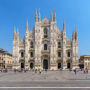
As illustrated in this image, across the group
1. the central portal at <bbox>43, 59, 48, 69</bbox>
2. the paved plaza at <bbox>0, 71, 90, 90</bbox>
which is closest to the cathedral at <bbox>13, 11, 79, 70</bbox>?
the central portal at <bbox>43, 59, 48, 69</bbox>

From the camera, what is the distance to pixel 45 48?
54469 mm

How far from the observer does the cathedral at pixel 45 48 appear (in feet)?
A: 173

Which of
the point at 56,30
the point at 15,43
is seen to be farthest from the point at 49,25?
the point at 15,43

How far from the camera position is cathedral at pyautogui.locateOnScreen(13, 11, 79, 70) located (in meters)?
52.6

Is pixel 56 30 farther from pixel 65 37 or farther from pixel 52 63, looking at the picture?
pixel 52 63

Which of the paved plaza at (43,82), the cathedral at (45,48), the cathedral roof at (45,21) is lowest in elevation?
the paved plaza at (43,82)

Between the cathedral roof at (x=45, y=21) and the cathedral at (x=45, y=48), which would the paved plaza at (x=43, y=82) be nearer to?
the cathedral at (x=45, y=48)

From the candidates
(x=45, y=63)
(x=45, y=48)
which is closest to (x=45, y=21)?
(x=45, y=48)

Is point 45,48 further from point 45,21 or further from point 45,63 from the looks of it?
point 45,21

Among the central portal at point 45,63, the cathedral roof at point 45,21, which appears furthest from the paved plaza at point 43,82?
the cathedral roof at point 45,21

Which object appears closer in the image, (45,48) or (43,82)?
(43,82)

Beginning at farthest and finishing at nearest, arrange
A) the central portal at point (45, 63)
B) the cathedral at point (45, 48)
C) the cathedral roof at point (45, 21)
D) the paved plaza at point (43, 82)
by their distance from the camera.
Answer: the cathedral roof at point (45, 21) < the central portal at point (45, 63) < the cathedral at point (45, 48) < the paved plaza at point (43, 82)

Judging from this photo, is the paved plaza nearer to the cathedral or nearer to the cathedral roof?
the cathedral

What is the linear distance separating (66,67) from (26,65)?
563 inches
